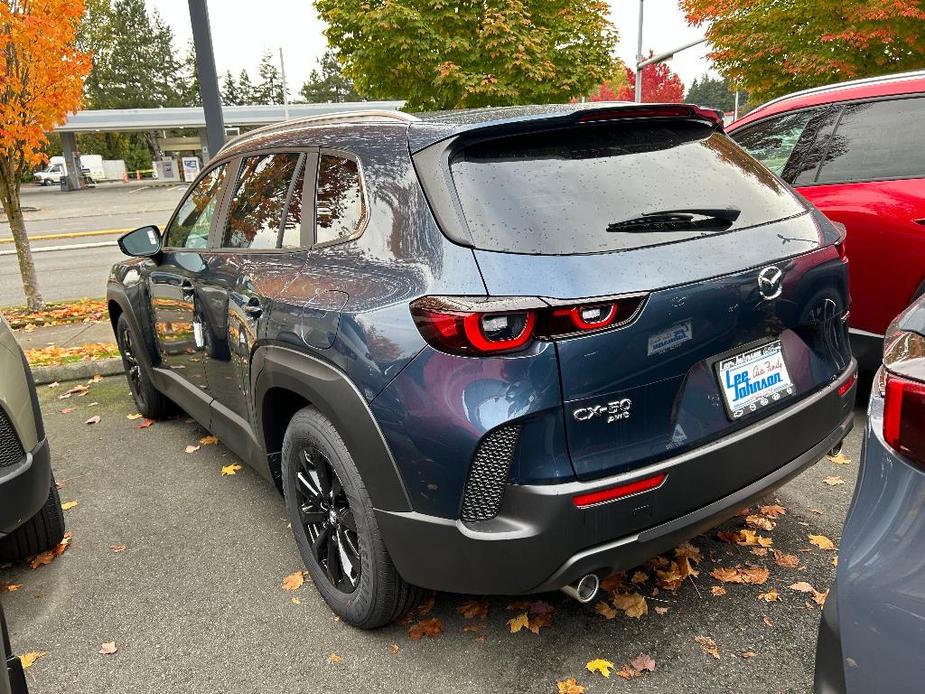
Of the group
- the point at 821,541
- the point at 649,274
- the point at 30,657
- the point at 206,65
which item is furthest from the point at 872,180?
the point at 206,65

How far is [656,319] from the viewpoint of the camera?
2.03 m

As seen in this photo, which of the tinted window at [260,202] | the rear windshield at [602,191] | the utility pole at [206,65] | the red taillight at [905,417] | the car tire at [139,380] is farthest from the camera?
the utility pole at [206,65]

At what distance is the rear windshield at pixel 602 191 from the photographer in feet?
6.93

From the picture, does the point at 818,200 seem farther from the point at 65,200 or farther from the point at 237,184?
the point at 65,200

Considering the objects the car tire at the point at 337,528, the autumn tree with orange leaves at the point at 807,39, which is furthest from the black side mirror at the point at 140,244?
→ the autumn tree with orange leaves at the point at 807,39

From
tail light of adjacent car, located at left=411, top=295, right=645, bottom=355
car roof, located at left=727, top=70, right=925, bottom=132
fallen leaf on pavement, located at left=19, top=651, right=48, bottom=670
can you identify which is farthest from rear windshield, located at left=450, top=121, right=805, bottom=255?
fallen leaf on pavement, located at left=19, top=651, right=48, bottom=670

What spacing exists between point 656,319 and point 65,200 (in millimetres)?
44798

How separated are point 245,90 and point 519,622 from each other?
352 feet

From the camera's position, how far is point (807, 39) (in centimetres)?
966

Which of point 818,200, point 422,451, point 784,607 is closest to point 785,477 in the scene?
point 784,607

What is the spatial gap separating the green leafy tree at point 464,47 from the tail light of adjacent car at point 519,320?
10.9 m

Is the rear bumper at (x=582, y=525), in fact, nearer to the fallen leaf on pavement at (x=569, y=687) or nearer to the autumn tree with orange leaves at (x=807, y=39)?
the fallen leaf on pavement at (x=569, y=687)

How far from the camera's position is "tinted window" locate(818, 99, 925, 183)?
3.92 m

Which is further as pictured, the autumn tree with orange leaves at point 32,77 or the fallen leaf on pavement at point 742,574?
the autumn tree with orange leaves at point 32,77
